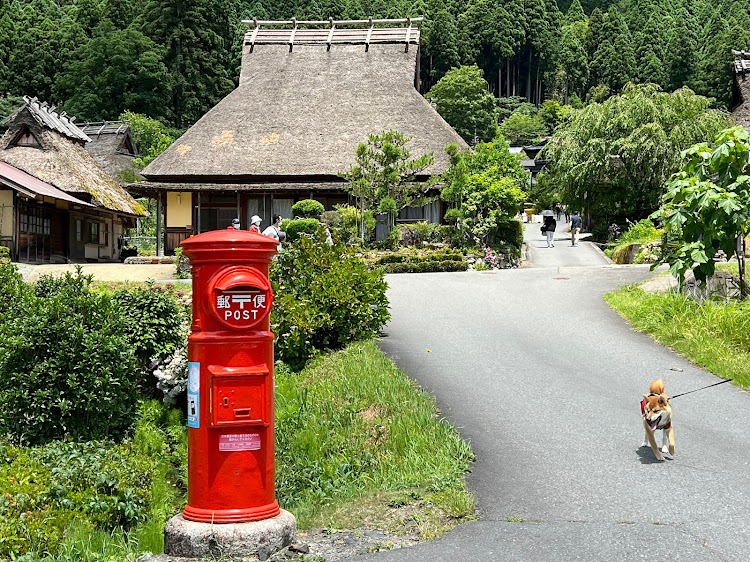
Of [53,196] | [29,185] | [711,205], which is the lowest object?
[711,205]

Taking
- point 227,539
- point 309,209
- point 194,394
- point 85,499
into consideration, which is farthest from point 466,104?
point 227,539

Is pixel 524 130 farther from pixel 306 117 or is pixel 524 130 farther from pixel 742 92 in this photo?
pixel 306 117

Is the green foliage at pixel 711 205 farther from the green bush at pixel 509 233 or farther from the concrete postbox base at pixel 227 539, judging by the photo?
the green bush at pixel 509 233

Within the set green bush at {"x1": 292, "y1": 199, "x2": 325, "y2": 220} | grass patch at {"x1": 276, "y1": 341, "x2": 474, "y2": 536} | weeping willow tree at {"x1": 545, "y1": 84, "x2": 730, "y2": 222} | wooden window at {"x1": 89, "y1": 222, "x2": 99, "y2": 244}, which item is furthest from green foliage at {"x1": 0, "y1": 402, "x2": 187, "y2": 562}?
wooden window at {"x1": 89, "y1": 222, "x2": 99, "y2": 244}

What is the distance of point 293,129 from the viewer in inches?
1414

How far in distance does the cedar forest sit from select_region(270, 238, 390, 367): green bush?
5028 cm

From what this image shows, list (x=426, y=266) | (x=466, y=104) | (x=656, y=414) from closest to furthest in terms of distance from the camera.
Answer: (x=656, y=414)
(x=426, y=266)
(x=466, y=104)

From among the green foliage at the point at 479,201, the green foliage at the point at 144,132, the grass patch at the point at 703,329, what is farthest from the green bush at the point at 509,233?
the green foliage at the point at 144,132

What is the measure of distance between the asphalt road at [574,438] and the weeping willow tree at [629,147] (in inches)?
731

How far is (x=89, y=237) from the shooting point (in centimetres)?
3572

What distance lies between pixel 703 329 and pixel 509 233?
1562cm

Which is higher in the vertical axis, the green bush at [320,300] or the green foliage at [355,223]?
the green foliage at [355,223]

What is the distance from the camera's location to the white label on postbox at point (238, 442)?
5184mm

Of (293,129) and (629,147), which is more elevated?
(293,129)
